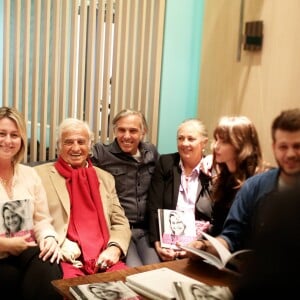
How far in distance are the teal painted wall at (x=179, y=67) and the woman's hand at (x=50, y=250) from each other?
1547mm

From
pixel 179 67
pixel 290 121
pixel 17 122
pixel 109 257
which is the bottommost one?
pixel 109 257

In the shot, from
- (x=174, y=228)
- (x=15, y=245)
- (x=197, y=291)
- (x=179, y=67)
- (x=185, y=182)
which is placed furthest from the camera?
(x=179, y=67)

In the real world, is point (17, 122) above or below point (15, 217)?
above

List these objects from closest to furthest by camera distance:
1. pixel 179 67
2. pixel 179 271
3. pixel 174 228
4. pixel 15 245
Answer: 1. pixel 179 271
2. pixel 15 245
3. pixel 174 228
4. pixel 179 67

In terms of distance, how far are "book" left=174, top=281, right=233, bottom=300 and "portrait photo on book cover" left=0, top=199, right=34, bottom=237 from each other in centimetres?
91

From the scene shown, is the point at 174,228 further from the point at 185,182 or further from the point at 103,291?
the point at 103,291

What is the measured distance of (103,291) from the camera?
1.42 metres

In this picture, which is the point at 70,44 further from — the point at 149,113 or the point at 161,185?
the point at 161,185

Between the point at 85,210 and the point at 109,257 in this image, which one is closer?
the point at 109,257

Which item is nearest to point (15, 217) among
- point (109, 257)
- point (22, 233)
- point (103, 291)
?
point (22, 233)

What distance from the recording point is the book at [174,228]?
2.37m

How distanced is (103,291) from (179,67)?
234 centimetres

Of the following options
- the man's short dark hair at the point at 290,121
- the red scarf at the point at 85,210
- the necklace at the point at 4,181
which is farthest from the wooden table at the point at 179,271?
the necklace at the point at 4,181

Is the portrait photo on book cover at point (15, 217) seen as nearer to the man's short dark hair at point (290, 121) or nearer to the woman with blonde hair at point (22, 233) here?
the woman with blonde hair at point (22, 233)
